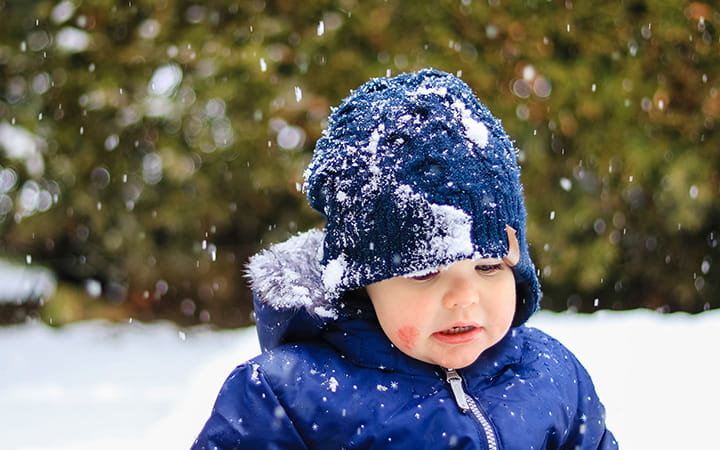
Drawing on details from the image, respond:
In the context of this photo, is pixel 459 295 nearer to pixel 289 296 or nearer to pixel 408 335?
pixel 408 335

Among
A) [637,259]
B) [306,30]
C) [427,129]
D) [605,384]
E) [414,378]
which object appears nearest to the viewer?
[427,129]

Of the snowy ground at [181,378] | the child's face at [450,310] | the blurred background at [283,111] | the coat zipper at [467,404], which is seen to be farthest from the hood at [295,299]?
the blurred background at [283,111]

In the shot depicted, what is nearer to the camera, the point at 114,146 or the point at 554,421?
the point at 554,421

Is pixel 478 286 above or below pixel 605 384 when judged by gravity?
above

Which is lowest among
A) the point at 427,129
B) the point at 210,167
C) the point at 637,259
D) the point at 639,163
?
the point at 637,259

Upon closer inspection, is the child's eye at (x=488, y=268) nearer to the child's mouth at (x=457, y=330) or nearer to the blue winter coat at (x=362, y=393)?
the child's mouth at (x=457, y=330)

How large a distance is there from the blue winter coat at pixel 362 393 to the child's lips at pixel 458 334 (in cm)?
12

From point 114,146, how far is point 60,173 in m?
0.29

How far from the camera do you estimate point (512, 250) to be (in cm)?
145

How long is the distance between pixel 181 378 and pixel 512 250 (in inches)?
91.9

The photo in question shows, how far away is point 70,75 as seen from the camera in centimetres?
378

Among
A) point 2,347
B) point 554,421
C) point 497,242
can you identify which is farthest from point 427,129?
point 2,347

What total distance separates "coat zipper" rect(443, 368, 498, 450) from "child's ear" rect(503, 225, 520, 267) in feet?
0.79

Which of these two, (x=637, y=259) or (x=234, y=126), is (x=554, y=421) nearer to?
(x=234, y=126)
